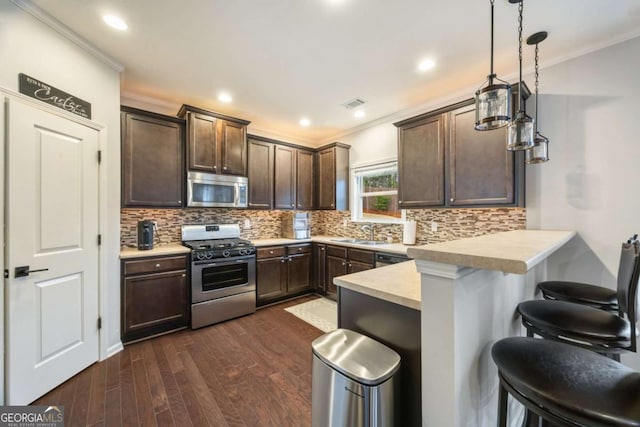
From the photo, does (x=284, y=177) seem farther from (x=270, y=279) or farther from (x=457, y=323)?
(x=457, y=323)

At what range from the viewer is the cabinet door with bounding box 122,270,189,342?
2654 mm

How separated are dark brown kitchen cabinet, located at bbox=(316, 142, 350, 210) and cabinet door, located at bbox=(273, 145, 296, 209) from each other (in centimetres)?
53

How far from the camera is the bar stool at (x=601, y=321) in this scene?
1233 millimetres

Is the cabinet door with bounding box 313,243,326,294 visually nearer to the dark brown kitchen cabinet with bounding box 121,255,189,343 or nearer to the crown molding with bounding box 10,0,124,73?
the dark brown kitchen cabinet with bounding box 121,255,189,343

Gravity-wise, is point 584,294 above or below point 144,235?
below

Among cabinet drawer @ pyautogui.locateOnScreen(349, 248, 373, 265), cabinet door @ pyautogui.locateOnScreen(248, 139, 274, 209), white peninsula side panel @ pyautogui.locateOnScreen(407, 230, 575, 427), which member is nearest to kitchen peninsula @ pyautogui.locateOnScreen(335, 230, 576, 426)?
white peninsula side panel @ pyautogui.locateOnScreen(407, 230, 575, 427)

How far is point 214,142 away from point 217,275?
5.77 feet

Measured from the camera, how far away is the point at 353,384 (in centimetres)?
107

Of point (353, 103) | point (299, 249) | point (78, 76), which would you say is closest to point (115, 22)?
point (78, 76)

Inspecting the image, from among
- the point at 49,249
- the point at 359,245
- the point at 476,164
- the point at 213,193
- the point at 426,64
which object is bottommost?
the point at 359,245

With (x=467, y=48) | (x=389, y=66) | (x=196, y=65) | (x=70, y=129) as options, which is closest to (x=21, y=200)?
→ (x=70, y=129)

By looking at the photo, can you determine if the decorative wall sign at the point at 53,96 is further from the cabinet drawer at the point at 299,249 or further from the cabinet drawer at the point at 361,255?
the cabinet drawer at the point at 361,255

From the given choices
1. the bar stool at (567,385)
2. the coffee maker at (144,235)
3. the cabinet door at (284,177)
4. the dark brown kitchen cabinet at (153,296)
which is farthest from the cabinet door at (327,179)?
the bar stool at (567,385)

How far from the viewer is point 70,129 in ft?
6.92
